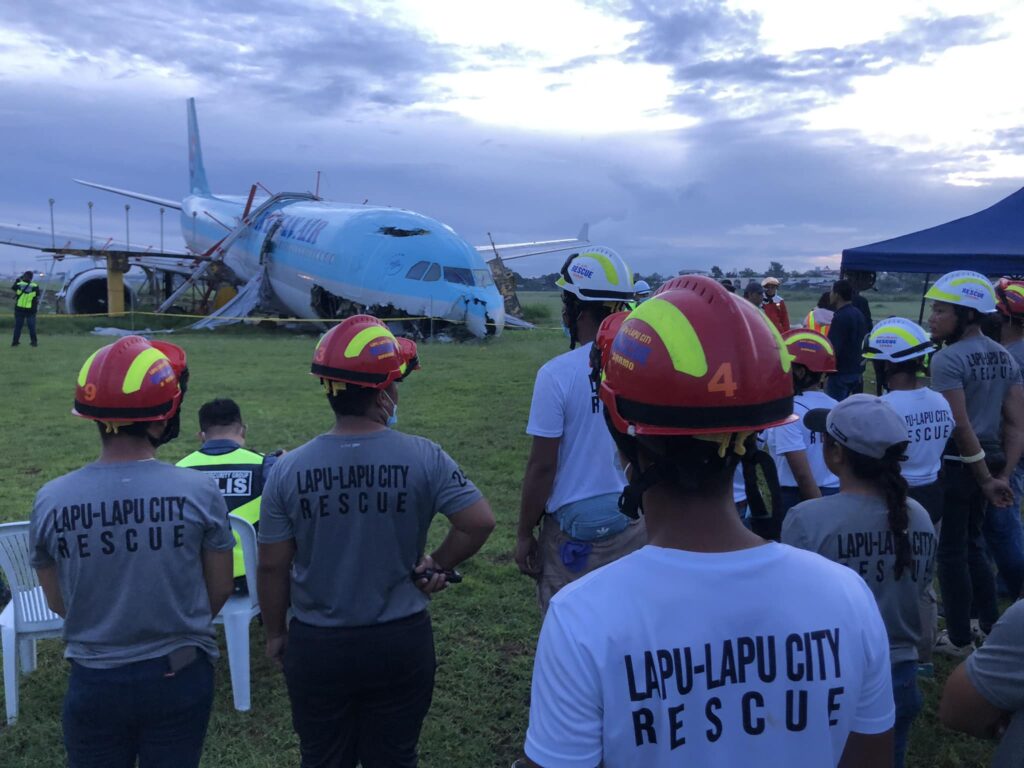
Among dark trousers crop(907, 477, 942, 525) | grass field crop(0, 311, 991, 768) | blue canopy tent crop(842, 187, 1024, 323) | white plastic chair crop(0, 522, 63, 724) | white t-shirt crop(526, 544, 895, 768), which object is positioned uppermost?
blue canopy tent crop(842, 187, 1024, 323)

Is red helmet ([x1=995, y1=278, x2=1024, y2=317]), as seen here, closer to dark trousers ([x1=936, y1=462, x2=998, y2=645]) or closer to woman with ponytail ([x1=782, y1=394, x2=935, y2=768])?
dark trousers ([x1=936, y1=462, x2=998, y2=645])

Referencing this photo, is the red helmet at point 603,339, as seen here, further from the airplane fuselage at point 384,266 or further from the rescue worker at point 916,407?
the airplane fuselage at point 384,266

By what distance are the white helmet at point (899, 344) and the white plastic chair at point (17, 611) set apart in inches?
167

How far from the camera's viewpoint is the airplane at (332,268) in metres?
21.4

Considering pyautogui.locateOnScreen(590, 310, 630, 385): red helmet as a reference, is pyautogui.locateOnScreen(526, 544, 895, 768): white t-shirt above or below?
below

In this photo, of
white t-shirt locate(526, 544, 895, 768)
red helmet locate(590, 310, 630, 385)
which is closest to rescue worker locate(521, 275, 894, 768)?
white t-shirt locate(526, 544, 895, 768)

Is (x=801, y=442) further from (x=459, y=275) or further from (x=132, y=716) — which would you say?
(x=459, y=275)

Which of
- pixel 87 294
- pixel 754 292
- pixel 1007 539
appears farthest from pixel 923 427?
pixel 87 294

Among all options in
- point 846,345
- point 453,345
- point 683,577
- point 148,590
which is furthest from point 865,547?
point 453,345

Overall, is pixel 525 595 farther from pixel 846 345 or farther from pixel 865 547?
pixel 846 345

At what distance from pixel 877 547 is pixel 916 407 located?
1.38m

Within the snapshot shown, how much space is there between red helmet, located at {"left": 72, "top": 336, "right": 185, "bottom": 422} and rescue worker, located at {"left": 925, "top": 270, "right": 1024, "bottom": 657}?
3828 millimetres

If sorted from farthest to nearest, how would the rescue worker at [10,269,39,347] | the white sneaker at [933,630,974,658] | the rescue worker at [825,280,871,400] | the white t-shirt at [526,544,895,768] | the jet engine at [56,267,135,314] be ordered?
the jet engine at [56,267,135,314], the rescue worker at [10,269,39,347], the rescue worker at [825,280,871,400], the white sneaker at [933,630,974,658], the white t-shirt at [526,544,895,768]

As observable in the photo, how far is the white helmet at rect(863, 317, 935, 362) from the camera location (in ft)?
12.6
